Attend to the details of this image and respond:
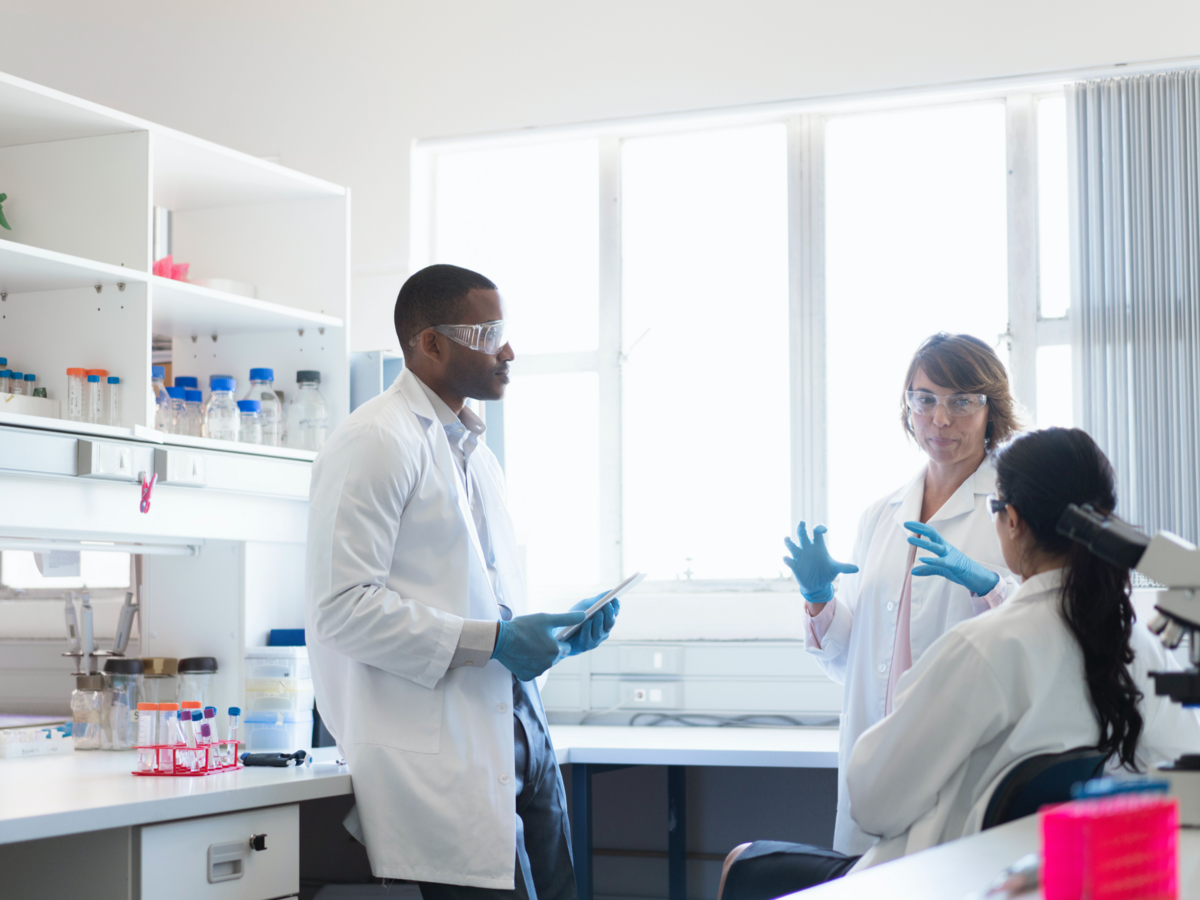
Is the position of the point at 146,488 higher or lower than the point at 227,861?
higher

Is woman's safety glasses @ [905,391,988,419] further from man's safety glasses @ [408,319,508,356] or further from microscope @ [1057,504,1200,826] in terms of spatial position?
microscope @ [1057,504,1200,826]

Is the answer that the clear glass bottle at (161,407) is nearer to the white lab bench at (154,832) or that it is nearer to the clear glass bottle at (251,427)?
the clear glass bottle at (251,427)

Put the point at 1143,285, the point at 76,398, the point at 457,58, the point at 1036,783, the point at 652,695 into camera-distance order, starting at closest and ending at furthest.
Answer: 1. the point at 1036,783
2. the point at 76,398
3. the point at 1143,285
4. the point at 652,695
5. the point at 457,58

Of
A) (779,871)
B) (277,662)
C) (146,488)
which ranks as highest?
(146,488)

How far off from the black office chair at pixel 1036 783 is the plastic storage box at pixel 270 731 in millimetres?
1528

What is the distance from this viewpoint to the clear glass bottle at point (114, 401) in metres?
2.20

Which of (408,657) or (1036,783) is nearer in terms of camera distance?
(1036,783)

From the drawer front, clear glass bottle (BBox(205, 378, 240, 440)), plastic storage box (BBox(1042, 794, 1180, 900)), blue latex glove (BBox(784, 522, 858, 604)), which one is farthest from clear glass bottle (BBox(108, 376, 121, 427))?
plastic storage box (BBox(1042, 794, 1180, 900))

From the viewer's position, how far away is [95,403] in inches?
86.4

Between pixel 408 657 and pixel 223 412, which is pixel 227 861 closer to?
pixel 408 657

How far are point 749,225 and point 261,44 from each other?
5.43 ft

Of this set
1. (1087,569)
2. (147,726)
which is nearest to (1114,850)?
(1087,569)

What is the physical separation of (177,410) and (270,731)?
722 mm

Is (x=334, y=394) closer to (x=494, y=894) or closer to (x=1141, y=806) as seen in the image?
(x=494, y=894)
